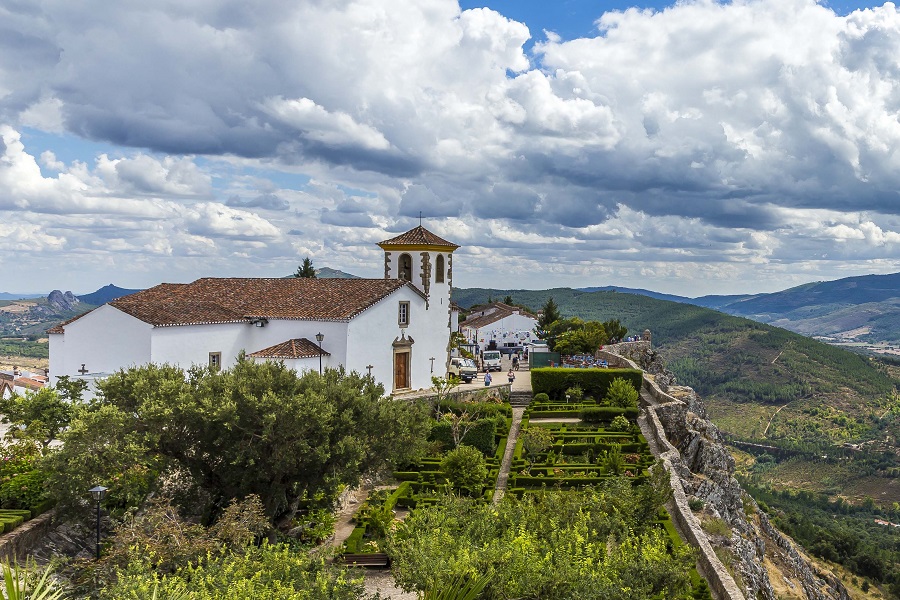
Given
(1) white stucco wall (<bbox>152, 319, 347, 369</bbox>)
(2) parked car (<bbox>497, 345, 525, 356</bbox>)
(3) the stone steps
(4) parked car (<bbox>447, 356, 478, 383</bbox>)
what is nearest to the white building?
(2) parked car (<bbox>497, 345, 525, 356</bbox>)

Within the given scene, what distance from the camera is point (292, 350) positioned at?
33750mm

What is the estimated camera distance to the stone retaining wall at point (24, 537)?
672 inches

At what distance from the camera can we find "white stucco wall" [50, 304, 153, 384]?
31500 millimetres

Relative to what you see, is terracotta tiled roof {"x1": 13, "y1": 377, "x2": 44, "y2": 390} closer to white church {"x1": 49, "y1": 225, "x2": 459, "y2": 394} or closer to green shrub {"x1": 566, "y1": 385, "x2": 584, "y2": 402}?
white church {"x1": 49, "y1": 225, "x2": 459, "y2": 394}

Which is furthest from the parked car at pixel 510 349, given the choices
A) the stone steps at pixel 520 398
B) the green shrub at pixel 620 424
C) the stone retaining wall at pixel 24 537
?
the stone retaining wall at pixel 24 537

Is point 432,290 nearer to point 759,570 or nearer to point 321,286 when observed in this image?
point 321,286

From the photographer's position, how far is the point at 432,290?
40.2 metres

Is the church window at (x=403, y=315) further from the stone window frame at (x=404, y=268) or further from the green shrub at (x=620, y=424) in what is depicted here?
the green shrub at (x=620, y=424)

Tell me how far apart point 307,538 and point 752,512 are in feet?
88.1

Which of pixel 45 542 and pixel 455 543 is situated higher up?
pixel 455 543

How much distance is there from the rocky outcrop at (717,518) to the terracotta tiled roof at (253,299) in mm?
15147

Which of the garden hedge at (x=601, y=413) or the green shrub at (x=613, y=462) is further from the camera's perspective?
the garden hedge at (x=601, y=413)

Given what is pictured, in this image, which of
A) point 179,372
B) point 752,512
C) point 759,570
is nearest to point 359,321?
point 179,372

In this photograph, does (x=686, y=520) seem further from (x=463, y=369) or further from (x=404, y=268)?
(x=463, y=369)
